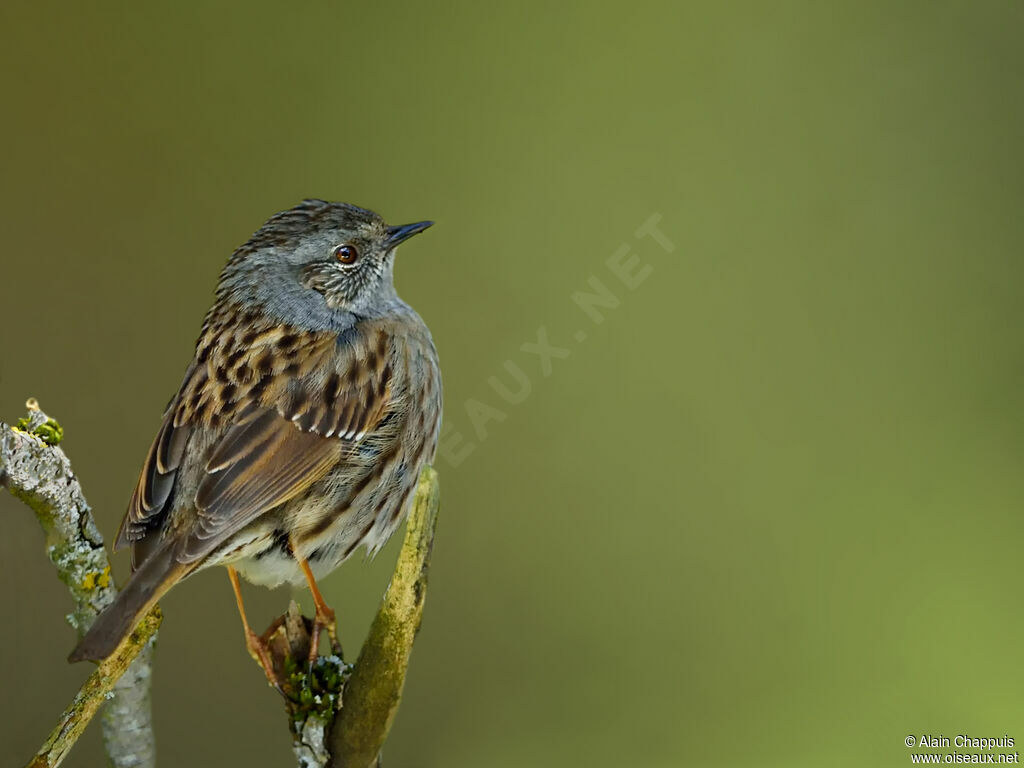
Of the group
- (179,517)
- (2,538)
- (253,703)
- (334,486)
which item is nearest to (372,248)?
(334,486)

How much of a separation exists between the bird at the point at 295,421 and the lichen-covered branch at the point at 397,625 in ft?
1.37

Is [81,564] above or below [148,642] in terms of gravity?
above

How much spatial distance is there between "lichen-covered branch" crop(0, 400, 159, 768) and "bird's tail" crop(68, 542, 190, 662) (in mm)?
82

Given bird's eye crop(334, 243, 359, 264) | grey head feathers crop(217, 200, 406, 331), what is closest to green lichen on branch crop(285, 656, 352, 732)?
grey head feathers crop(217, 200, 406, 331)

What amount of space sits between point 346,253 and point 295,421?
33.2 inches

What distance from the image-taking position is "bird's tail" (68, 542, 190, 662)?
2.70 metres

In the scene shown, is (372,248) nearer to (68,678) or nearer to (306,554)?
(306,554)

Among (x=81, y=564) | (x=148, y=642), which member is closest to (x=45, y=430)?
(x=81, y=564)

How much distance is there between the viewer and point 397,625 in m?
2.93

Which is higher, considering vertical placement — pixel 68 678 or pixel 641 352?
pixel 68 678

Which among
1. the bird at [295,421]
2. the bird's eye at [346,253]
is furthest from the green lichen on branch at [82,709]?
the bird's eye at [346,253]

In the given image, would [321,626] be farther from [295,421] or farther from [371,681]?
[295,421]

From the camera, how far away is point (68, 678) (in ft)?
16.5

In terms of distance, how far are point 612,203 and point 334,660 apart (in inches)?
153
